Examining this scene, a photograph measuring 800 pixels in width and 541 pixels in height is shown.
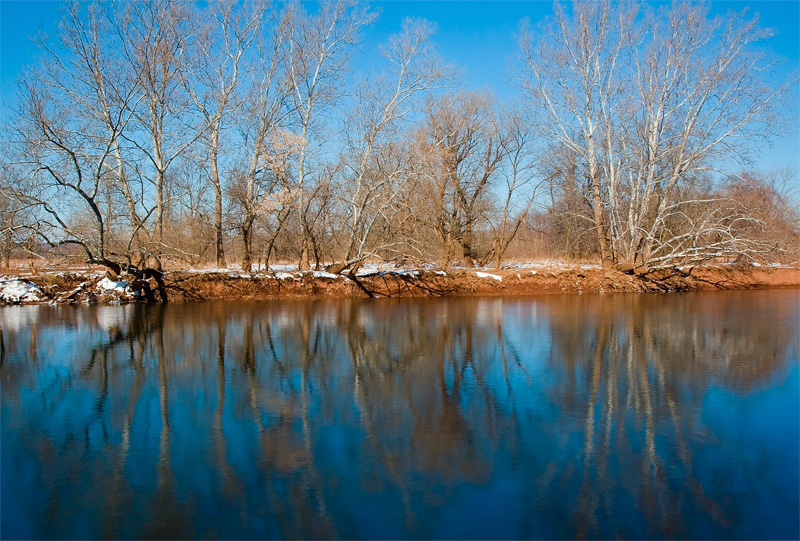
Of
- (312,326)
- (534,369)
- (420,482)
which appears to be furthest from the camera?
(312,326)

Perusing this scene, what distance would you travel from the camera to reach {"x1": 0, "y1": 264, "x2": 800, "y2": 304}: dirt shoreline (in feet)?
55.1

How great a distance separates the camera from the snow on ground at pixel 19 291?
636 inches

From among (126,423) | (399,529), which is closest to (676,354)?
(399,529)

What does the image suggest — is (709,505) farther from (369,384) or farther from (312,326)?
(312,326)

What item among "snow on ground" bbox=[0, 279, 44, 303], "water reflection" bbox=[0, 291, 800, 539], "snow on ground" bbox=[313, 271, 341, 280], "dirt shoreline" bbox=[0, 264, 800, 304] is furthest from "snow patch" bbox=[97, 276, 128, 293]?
"water reflection" bbox=[0, 291, 800, 539]

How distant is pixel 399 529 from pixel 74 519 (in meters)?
2.13

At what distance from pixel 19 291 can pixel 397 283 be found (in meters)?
11.2

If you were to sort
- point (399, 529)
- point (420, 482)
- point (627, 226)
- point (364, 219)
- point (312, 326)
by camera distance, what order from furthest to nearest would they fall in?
point (627, 226) < point (364, 219) < point (312, 326) < point (420, 482) < point (399, 529)

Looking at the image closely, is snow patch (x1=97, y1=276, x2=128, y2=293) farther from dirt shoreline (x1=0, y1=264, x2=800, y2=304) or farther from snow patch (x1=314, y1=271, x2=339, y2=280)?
snow patch (x1=314, y1=271, x2=339, y2=280)

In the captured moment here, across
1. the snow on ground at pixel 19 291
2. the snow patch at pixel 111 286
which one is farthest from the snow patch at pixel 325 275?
the snow on ground at pixel 19 291

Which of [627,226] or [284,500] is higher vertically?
[627,226]

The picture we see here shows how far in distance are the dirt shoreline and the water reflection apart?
22.8 ft

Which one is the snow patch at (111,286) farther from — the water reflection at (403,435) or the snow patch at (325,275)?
the water reflection at (403,435)

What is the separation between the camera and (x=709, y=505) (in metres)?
3.76
